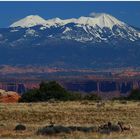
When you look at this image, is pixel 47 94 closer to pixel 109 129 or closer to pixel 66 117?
pixel 66 117

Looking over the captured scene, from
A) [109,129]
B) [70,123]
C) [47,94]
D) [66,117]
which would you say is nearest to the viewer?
[109,129]

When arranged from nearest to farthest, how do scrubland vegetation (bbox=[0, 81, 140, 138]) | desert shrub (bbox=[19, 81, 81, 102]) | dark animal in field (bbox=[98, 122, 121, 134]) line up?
1. scrubland vegetation (bbox=[0, 81, 140, 138])
2. dark animal in field (bbox=[98, 122, 121, 134])
3. desert shrub (bbox=[19, 81, 81, 102])

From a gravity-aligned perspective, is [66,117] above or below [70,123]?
above

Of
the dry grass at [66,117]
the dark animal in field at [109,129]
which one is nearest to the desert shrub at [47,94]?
the dry grass at [66,117]

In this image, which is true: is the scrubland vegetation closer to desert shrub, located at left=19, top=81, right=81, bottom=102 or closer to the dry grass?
Answer: the dry grass

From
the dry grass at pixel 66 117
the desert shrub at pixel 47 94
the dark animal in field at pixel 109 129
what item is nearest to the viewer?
the dark animal in field at pixel 109 129

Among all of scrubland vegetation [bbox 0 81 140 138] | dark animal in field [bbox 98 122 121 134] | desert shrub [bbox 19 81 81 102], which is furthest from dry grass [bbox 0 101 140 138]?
desert shrub [bbox 19 81 81 102]

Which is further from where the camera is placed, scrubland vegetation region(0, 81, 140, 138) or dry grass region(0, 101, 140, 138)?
dry grass region(0, 101, 140, 138)

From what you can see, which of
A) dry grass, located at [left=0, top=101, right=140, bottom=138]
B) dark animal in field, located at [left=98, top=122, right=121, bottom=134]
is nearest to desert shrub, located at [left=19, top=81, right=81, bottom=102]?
dry grass, located at [left=0, top=101, right=140, bottom=138]

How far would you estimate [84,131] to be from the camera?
3098 cm

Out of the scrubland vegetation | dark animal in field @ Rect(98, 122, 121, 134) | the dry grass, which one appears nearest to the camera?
the scrubland vegetation

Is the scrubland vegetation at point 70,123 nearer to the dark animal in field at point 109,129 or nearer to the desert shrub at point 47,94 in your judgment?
the dark animal in field at point 109,129

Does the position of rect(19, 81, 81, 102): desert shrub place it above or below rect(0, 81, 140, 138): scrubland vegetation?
above

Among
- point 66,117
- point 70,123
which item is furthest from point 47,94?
point 70,123
